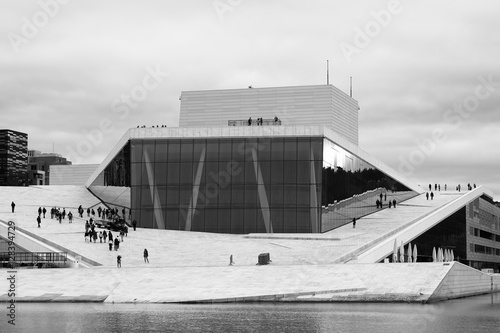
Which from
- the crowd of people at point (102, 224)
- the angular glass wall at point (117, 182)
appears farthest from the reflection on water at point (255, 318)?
the angular glass wall at point (117, 182)

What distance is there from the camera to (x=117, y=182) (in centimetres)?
7525

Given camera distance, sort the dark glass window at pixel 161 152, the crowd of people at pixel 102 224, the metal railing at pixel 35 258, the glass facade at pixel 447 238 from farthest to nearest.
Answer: the glass facade at pixel 447 238, the dark glass window at pixel 161 152, the crowd of people at pixel 102 224, the metal railing at pixel 35 258

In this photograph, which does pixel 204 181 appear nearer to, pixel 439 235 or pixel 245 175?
pixel 245 175

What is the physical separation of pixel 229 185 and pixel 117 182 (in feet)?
37.5

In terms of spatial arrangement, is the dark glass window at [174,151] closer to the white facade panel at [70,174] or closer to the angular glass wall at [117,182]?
the angular glass wall at [117,182]

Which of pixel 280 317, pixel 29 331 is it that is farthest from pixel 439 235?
pixel 29 331

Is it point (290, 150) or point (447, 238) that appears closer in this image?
point (290, 150)

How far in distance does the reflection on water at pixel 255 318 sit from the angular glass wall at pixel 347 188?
28595 millimetres

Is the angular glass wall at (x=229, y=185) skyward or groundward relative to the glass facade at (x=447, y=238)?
skyward

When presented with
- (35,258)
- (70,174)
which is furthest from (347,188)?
(70,174)

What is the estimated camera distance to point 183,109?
301 feet

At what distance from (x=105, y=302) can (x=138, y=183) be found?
30066 millimetres

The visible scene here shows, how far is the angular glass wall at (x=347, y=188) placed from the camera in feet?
229

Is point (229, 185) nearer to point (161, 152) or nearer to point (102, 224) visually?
point (161, 152)
